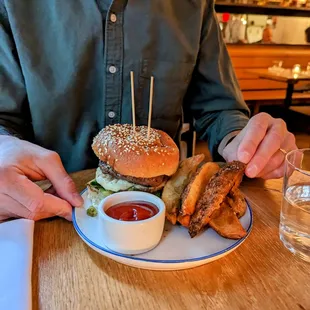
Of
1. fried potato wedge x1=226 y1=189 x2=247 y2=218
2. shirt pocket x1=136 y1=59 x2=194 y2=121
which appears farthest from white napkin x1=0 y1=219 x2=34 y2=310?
shirt pocket x1=136 y1=59 x2=194 y2=121

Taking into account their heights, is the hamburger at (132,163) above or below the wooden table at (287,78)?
above

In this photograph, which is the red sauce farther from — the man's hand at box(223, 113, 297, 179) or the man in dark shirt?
the man in dark shirt

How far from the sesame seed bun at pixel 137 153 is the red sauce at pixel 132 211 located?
114 mm

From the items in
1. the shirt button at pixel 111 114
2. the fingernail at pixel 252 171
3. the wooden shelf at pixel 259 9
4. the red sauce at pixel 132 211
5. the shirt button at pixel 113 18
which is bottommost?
the wooden shelf at pixel 259 9

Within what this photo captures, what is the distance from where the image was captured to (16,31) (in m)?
1.30

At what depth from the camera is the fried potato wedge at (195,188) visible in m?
0.87

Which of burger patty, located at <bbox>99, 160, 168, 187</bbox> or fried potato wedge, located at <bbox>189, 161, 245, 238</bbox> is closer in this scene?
fried potato wedge, located at <bbox>189, 161, 245, 238</bbox>

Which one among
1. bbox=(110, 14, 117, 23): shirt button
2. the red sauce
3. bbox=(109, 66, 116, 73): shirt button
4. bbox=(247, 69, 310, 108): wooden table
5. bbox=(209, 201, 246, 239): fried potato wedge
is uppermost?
bbox=(110, 14, 117, 23): shirt button

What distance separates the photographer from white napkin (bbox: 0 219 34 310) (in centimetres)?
65

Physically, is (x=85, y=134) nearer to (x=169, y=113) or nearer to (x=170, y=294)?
(x=169, y=113)

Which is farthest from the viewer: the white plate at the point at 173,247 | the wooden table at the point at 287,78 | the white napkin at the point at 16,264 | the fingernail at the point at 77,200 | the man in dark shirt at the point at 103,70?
the wooden table at the point at 287,78

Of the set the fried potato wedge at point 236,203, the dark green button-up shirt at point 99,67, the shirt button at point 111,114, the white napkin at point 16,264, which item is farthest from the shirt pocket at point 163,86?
the white napkin at point 16,264

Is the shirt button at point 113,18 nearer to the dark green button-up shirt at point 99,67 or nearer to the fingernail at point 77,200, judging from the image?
the dark green button-up shirt at point 99,67

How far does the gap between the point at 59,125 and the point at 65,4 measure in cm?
43
